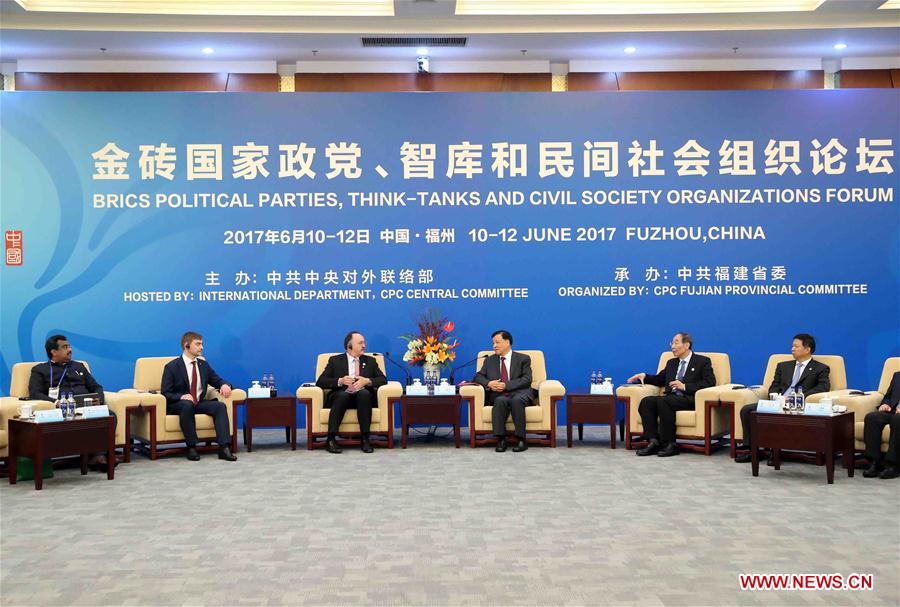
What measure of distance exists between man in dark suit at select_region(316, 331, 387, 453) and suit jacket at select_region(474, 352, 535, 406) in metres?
0.92

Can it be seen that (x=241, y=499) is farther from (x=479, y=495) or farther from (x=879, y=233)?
(x=879, y=233)

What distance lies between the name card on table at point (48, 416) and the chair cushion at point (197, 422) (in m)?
1.25

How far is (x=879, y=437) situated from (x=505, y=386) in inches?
122

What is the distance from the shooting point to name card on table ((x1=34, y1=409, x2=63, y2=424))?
6.68 metres

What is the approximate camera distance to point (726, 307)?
31.7 feet

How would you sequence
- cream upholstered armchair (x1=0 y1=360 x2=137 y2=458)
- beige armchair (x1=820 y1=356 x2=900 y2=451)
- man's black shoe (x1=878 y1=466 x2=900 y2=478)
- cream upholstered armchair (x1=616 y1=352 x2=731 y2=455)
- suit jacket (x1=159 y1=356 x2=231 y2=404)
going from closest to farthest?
man's black shoe (x1=878 y1=466 x2=900 y2=478)
beige armchair (x1=820 y1=356 x2=900 y2=451)
cream upholstered armchair (x1=0 y1=360 x2=137 y2=458)
cream upholstered armchair (x1=616 y1=352 x2=731 y2=455)
suit jacket (x1=159 y1=356 x2=231 y2=404)

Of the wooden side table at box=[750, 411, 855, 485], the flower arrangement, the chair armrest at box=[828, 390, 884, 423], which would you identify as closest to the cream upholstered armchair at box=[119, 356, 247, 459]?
the flower arrangement

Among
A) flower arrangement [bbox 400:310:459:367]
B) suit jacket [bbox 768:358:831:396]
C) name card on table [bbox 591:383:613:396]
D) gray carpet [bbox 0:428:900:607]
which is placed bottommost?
gray carpet [bbox 0:428:900:607]

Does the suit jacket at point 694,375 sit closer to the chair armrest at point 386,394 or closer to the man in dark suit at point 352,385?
the chair armrest at point 386,394

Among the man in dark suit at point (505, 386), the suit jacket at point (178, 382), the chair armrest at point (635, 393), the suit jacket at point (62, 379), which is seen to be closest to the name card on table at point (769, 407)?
the chair armrest at point (635, 393)

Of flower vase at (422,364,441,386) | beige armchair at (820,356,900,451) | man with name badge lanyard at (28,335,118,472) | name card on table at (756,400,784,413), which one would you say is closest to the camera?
name card on table at (756,400,784,413)

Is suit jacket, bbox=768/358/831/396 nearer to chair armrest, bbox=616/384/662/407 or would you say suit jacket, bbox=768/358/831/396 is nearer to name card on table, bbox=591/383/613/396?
chair armrest, bbox=616/384/662/407

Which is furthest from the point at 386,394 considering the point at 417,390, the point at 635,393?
the point at 635,393

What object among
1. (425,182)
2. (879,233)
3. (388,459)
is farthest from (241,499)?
(879,233)
